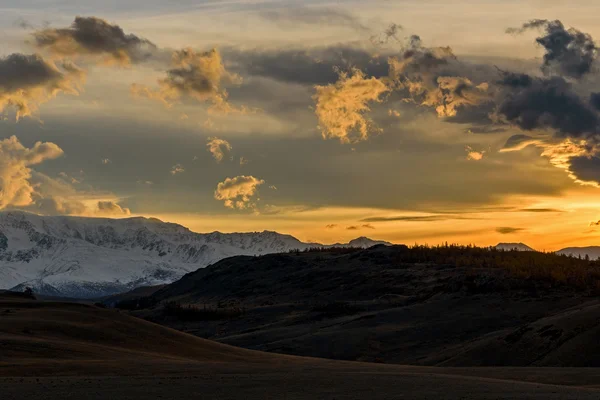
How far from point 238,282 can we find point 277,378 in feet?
251

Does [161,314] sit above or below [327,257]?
below

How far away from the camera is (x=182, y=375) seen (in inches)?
1037

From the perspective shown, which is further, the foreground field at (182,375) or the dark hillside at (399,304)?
the dark hillside at (399,304)

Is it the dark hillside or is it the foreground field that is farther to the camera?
the dark hillside

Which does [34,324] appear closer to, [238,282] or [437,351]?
[437,351]

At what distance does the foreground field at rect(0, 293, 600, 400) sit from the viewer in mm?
22047

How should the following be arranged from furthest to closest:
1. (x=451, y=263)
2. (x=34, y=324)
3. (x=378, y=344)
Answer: (x=451, y=263)
(x=378, y=344)
(x=34, y=324)

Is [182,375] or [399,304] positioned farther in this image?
[399,304]

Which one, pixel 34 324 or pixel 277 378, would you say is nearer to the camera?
pixel 277 378

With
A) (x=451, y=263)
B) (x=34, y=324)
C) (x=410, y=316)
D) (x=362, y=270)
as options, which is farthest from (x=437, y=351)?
(x=362, y=270)

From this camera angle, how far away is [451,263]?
77.0m

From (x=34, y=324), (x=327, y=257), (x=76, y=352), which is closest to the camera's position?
(x=76, y=352)

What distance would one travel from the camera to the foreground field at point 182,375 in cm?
2205

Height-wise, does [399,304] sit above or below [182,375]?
above
